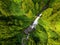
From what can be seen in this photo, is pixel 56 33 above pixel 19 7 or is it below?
below

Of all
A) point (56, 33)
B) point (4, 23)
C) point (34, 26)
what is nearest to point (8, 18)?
point (4, 23)

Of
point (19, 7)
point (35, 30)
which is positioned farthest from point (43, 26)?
point (19, 7)

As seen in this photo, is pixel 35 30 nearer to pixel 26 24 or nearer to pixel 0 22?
pixel 26 24

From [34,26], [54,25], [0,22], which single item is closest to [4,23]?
[0,22]

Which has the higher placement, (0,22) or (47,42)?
(0,22)

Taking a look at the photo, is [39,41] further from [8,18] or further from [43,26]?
[8,18]
